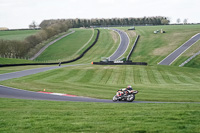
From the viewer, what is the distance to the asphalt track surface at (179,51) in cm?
7732

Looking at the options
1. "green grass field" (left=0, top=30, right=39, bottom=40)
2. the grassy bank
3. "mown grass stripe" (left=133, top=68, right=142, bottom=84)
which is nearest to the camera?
the grassy bank

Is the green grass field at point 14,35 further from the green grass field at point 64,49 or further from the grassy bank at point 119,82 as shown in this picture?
the grassy bank at point 119,82

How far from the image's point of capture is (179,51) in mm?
85938

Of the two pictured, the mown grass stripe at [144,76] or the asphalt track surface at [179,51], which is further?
the asphalt track surface at [179,51]

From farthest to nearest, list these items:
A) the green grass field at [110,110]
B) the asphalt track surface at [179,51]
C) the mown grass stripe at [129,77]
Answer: the asphalt track surface at [179,51] < the mown grass stripe at [129,77] < the green grass field at [110,110]

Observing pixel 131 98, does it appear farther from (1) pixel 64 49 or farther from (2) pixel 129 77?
(1) pixel 64 49

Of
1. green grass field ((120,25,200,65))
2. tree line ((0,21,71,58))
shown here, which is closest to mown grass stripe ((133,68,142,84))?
green grass field ((120,25,200,65))

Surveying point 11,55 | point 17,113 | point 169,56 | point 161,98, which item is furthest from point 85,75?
point 11,55

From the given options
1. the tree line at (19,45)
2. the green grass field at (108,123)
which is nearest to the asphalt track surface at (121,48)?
the tree line at (19,45)

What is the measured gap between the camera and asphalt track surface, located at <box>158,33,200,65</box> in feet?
254

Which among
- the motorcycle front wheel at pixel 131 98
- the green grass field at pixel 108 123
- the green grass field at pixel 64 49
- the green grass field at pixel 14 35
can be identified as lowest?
the green grass field at pixel 64 49

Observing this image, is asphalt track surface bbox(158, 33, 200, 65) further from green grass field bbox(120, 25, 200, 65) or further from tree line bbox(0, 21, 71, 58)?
tree line bbox(0, 21, 71, 58)

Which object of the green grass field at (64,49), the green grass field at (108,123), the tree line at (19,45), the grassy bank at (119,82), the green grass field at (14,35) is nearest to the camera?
the green grass field at (108,123)

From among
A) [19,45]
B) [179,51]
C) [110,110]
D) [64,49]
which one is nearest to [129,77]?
[110,110]
